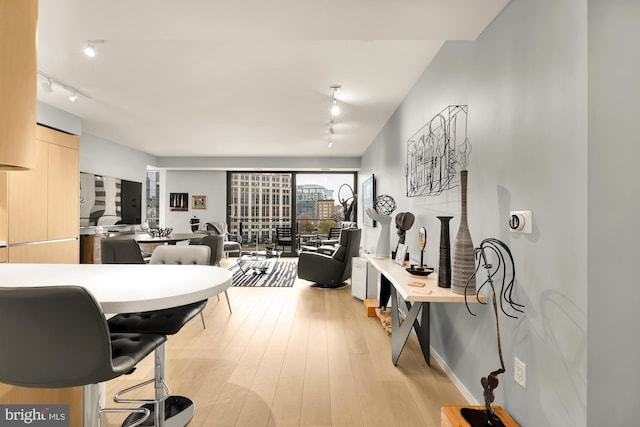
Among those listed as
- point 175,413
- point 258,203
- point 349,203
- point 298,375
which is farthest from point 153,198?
point 175,413

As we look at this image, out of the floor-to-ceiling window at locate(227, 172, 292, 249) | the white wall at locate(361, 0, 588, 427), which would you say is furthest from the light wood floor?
the floor-to-ceiling window at locate(227, 172, 292, 249)

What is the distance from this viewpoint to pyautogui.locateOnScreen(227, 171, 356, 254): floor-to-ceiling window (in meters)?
8.32

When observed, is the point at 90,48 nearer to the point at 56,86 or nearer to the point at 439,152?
the point at 56,86

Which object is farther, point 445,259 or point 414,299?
point 445,259

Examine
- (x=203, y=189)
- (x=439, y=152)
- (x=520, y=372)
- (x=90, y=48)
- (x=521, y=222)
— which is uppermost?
(x=90, y=48)

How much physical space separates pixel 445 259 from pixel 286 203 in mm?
6528

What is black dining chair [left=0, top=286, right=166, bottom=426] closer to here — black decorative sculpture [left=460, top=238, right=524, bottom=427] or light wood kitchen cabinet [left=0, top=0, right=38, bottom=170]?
light wood kitchen cabinet [left=0, top=0, right=38, bottom=170]

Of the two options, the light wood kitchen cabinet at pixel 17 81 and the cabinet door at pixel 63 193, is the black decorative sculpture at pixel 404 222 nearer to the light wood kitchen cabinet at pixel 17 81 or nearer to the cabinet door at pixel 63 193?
the light wood kitchen cabinet at pixel 17 81

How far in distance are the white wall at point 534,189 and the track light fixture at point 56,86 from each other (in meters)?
3.78

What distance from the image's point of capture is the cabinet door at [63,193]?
13.3 ft

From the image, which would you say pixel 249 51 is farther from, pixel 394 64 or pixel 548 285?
pixel 548 285

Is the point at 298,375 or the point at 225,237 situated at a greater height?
the point at 225,237

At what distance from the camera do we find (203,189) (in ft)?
27.8

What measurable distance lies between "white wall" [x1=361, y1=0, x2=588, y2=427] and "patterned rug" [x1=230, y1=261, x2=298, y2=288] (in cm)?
340
